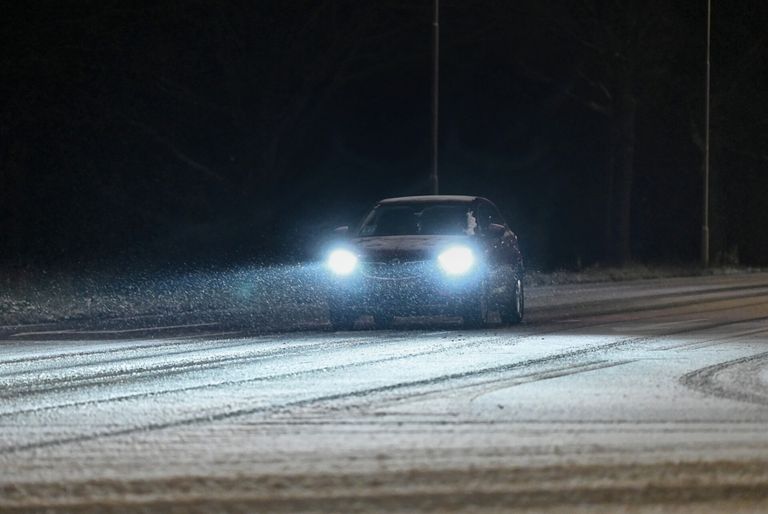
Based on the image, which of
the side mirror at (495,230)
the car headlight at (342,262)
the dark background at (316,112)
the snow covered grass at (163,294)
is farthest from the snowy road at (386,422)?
the dark background at (316,112)

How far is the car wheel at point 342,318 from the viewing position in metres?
22.9

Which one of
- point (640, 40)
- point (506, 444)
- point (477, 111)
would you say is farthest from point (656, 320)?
point (477, 111)

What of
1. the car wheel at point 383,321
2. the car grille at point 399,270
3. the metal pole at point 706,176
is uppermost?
the metal pole at point 706,176

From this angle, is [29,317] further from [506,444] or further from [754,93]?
[754,93]

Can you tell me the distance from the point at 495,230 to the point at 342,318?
2.72m

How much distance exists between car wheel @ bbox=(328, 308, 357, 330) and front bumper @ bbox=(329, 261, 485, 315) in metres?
0.08

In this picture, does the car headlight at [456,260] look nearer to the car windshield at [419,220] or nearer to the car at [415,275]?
the car at [415,275]

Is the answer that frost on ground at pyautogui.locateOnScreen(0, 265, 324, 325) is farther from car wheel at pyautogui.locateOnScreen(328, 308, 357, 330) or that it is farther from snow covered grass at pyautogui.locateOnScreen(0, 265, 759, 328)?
car wheel at pyautogui.locateOnScreen(328, 308, 357, 330)

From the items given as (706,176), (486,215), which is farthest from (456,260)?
(706,176)

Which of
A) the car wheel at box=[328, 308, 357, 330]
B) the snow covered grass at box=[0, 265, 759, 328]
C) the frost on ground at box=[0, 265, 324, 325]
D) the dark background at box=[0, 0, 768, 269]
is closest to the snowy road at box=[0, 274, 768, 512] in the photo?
the car wheel at box=[328, 308, 357, 330]

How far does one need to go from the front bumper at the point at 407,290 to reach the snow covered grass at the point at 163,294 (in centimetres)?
174

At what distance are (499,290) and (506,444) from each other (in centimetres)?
1331

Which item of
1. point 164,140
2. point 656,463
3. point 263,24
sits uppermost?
point 263,24

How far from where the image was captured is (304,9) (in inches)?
1914
